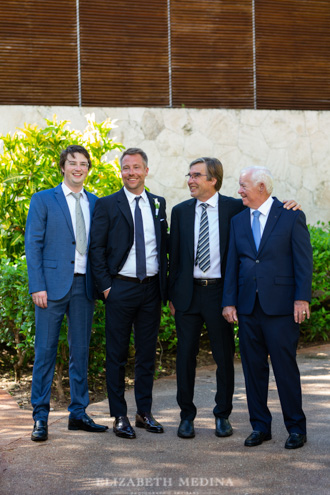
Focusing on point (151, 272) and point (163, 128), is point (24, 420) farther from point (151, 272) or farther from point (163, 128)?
point (163, 128)

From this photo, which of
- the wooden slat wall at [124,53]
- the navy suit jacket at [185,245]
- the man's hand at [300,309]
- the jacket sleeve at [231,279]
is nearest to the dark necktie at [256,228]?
the jacket sleeve at [231,279]

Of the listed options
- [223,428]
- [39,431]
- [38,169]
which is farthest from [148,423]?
[38,169]

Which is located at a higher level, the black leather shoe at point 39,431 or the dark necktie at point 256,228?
the dark necktie at point 256,228

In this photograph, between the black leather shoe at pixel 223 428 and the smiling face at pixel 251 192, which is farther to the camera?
the black leather shoe at pixel 223 428

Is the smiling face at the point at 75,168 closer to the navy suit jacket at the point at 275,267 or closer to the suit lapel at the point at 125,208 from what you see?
the suit lapel at the point at 125,208

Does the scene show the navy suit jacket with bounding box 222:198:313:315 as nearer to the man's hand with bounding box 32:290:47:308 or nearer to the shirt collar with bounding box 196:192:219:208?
the shirt collar with bounding box 196:192:219:208

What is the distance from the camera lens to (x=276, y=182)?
1044 cm

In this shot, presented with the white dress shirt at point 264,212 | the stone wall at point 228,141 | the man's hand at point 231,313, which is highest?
the stone wall at point 228,141

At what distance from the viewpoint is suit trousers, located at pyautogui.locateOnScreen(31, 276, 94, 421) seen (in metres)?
5.15

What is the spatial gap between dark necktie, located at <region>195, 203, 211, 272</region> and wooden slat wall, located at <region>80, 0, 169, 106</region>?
500cm

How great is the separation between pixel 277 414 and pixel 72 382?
167 cm

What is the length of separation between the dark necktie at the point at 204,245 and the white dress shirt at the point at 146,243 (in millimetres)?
354

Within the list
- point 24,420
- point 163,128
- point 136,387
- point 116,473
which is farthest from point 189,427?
point 163,128

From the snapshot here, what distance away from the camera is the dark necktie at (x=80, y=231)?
17.2 feet
